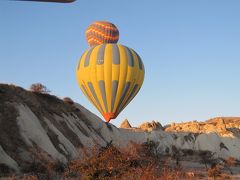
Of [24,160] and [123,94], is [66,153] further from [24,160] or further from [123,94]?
[123,94]

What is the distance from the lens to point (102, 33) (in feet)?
212

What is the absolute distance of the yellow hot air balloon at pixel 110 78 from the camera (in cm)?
5294

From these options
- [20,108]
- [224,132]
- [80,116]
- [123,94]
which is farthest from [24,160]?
[224,132]

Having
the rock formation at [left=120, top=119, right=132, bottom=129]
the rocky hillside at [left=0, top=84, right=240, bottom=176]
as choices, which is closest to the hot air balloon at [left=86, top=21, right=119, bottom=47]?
the rocky hillside at [left=0, top=84, right=240, bottom=176]

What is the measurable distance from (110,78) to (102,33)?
1503 cm

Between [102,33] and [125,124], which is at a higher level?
[102,33]

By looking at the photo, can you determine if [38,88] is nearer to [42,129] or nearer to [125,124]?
[42,129]

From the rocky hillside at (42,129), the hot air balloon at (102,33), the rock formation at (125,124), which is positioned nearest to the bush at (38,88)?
the rocky hillside at (42,129)

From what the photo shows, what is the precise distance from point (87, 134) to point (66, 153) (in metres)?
11.5

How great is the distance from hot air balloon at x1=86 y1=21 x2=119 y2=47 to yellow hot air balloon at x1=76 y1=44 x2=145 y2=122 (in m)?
8.50

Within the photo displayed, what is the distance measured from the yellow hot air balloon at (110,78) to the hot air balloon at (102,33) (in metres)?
8.50

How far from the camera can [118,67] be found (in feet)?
174

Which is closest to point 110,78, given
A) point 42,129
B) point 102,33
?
point 102,33

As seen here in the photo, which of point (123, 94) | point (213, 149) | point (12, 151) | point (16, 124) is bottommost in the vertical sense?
point (213, 149)
